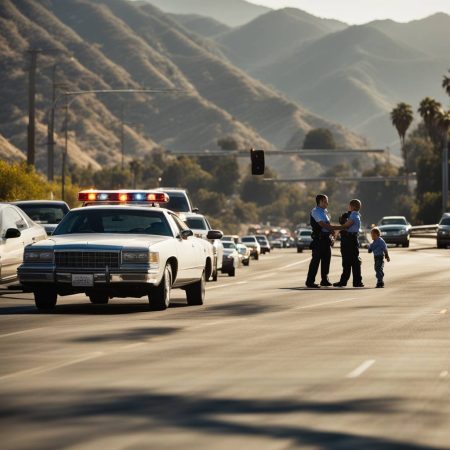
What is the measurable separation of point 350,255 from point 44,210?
30.4 feet

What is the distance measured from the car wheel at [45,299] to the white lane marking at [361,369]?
9.49 meters

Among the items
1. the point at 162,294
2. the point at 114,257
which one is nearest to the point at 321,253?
the point at 162,294

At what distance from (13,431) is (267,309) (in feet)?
49.8

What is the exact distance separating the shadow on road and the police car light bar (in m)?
18.2

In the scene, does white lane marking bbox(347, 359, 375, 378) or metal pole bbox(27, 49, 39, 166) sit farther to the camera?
metal pole bbox(27, 49, 39, 166)

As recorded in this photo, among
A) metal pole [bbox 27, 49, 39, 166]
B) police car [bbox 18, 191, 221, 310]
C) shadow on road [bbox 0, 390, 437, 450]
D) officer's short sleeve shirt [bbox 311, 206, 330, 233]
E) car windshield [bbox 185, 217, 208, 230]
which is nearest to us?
shadow on road [bbox 0, 390, 437, 450]

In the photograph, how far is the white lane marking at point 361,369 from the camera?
47.3ft

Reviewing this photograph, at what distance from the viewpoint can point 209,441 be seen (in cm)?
1007

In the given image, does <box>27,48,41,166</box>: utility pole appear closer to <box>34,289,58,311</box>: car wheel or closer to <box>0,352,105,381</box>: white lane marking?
<box>34,289,58,311</box>: car wheel

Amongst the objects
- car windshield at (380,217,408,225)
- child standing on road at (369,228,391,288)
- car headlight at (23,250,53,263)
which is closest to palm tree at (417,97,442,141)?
car windshield at (380,217,408,225)

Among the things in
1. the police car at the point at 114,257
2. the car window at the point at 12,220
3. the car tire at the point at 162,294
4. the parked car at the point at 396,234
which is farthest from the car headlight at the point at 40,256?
the parked car at the point at 396,234

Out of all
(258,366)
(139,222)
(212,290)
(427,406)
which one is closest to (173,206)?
(212,290)

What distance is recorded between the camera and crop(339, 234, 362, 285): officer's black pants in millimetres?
34031

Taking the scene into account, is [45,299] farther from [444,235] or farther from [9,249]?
[444,235]
